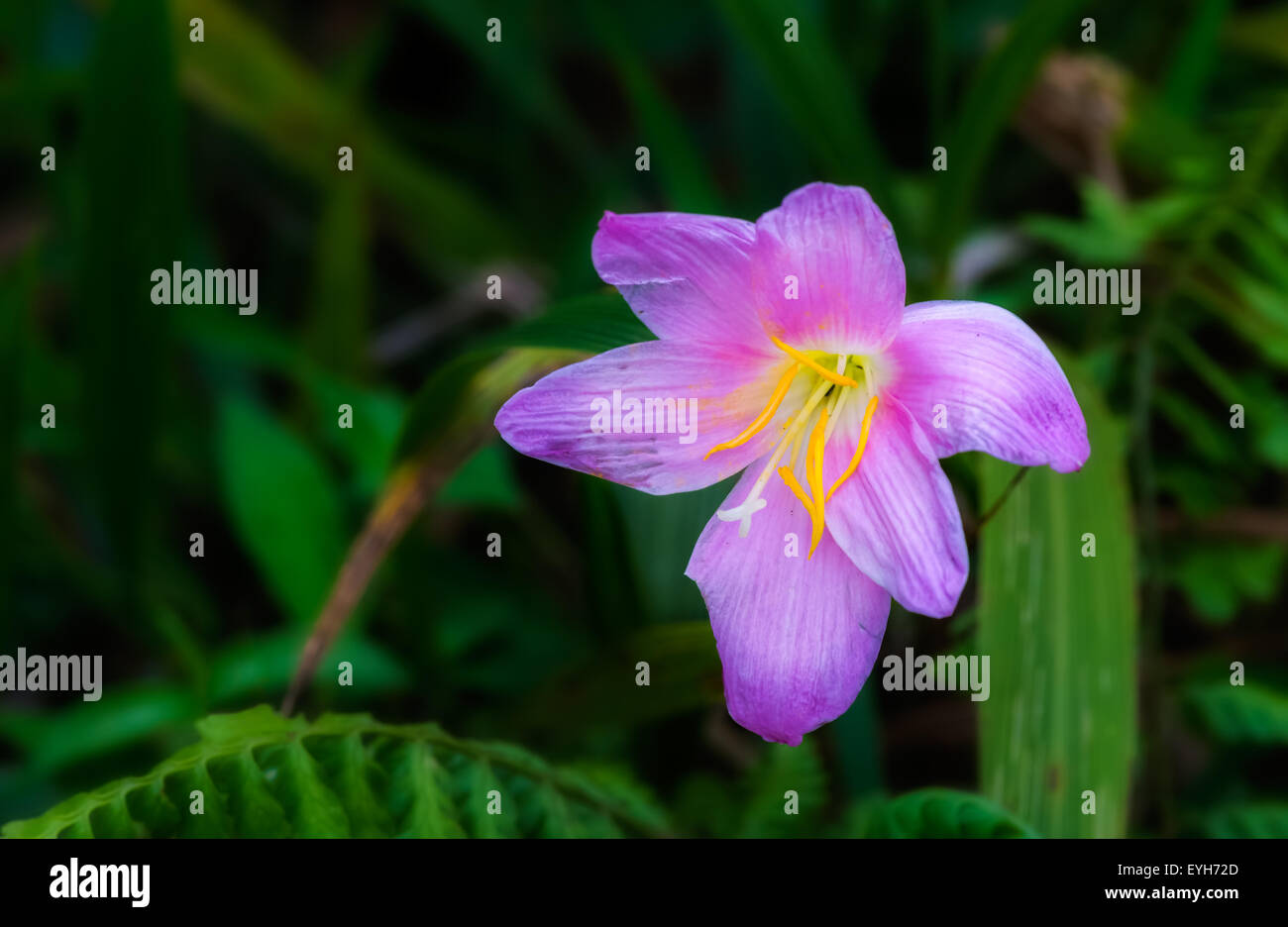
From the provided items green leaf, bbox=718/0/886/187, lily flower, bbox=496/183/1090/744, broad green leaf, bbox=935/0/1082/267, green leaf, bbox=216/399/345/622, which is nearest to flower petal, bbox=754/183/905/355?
A: lily flower, bbox=496/183/1090/744

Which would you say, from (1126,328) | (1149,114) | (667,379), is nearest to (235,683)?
(667,379)

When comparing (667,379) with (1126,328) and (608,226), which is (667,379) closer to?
(608,226)

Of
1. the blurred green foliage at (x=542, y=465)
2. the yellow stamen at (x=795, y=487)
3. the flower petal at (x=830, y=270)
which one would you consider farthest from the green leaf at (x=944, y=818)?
the flower petal at (x=830, y=270)

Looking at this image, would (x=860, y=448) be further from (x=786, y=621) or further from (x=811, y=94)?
(x=811, y=94)

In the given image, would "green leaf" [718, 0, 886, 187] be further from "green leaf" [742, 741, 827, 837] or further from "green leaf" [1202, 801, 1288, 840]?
"green leaf" [1202, 801, 1288, 840]

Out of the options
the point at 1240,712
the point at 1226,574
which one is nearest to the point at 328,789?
the point at 1240,712

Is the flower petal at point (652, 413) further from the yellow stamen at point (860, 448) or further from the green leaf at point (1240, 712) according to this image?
the green leaf at point (1240, 712)
